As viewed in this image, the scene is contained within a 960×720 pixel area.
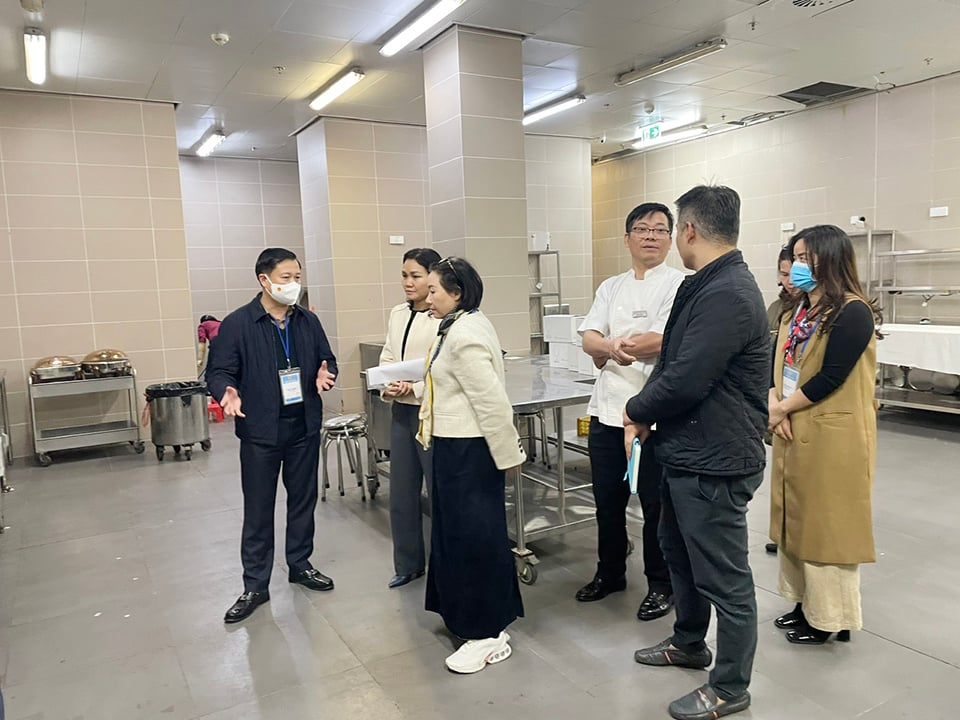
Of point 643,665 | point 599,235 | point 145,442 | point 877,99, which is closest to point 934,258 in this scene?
A: point 877,99

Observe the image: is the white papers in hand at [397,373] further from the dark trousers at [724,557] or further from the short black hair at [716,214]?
the short black hair at [716,214]

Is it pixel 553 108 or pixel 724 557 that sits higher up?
pixel 553 108

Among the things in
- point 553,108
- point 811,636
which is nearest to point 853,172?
point 553,108

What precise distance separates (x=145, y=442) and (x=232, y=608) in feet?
13.8

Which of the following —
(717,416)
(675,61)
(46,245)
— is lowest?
(717,416)

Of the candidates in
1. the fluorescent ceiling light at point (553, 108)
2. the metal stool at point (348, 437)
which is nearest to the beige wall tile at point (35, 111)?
the metal stool at point (348, 437)

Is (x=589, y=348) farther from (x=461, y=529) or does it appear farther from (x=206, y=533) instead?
(x=206, y=533)

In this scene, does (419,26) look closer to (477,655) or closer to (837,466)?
(837,466)

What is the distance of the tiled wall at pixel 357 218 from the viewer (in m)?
7.55

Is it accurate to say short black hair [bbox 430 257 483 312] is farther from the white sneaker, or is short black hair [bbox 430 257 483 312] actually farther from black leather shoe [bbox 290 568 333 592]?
black leather shoe [bbox 290 568 333 592]

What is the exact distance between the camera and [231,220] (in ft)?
30.7

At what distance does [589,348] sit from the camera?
298 centimetres

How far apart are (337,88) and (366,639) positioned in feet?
16.6

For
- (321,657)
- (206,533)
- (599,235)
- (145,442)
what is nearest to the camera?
A: (321,657)
